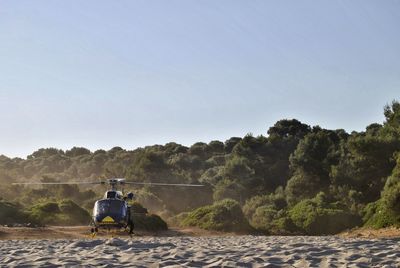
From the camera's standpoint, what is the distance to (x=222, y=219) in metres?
41.7

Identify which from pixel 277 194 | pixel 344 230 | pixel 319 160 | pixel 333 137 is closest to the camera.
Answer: pixel 344 230

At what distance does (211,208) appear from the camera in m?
43.8

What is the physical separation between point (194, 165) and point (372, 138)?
38577 mm

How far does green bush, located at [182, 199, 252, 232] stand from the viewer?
40.9m

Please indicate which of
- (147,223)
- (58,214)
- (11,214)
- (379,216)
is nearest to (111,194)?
(147,223)

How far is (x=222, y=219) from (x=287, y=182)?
17.5 m

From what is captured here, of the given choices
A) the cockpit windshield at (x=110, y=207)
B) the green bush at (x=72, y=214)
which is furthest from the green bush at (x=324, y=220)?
the cockpit windshield at (x=110, y=207)

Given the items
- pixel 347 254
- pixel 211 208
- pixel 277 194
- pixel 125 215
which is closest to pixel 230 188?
pixel 277 194

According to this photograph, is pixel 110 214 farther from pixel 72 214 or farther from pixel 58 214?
pixel 72 214

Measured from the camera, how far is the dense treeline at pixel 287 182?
40.8 meters

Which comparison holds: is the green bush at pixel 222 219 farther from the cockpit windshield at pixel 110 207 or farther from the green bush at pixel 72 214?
the cockpit windshield at pixel 110 207

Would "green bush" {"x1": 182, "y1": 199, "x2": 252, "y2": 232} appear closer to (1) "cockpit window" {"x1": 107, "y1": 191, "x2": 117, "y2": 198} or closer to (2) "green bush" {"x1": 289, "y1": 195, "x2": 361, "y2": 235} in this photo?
(2) "green bush" {"x1": 289, "y1": 195, "x2": 361, "y2": 235}

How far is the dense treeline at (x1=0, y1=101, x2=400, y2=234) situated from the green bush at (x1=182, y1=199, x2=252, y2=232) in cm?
14

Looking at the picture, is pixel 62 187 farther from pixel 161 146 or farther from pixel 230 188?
pixel 161 146
